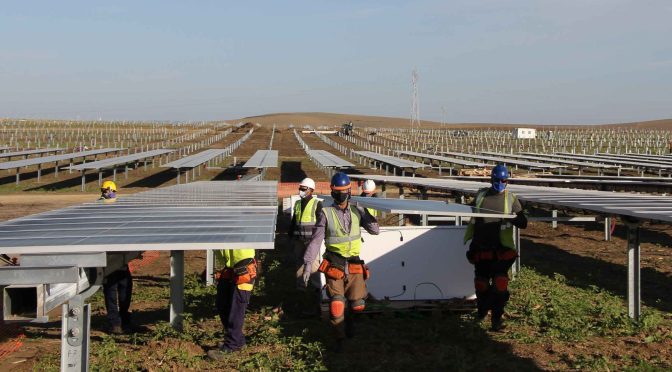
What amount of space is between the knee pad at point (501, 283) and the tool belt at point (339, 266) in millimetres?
1525

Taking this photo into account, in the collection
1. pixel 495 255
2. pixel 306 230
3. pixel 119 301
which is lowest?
pixel 119 301

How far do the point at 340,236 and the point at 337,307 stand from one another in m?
0.68

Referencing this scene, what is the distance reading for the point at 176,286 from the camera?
22.8ft

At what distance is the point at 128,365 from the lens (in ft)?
19.7

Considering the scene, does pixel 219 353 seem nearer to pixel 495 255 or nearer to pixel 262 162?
pixel 495 255

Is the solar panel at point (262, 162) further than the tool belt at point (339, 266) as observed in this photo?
Yes

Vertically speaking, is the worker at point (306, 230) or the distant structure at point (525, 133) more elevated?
the distant structure at point (525, 133)

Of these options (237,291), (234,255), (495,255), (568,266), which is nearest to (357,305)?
(237,291)

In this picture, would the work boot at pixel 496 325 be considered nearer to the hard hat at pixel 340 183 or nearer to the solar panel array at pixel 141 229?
the hard hat at pixel 340 183

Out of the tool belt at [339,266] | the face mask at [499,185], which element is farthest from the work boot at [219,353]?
the face mask at [499,185]

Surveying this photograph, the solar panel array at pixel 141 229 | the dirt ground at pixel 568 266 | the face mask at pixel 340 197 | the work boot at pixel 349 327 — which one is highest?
the face mask at pixel 340 197

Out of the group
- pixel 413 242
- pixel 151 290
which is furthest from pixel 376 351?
pixel 151 290

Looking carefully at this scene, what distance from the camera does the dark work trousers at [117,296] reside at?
24.3 feet

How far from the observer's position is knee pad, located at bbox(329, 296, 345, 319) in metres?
6.41
